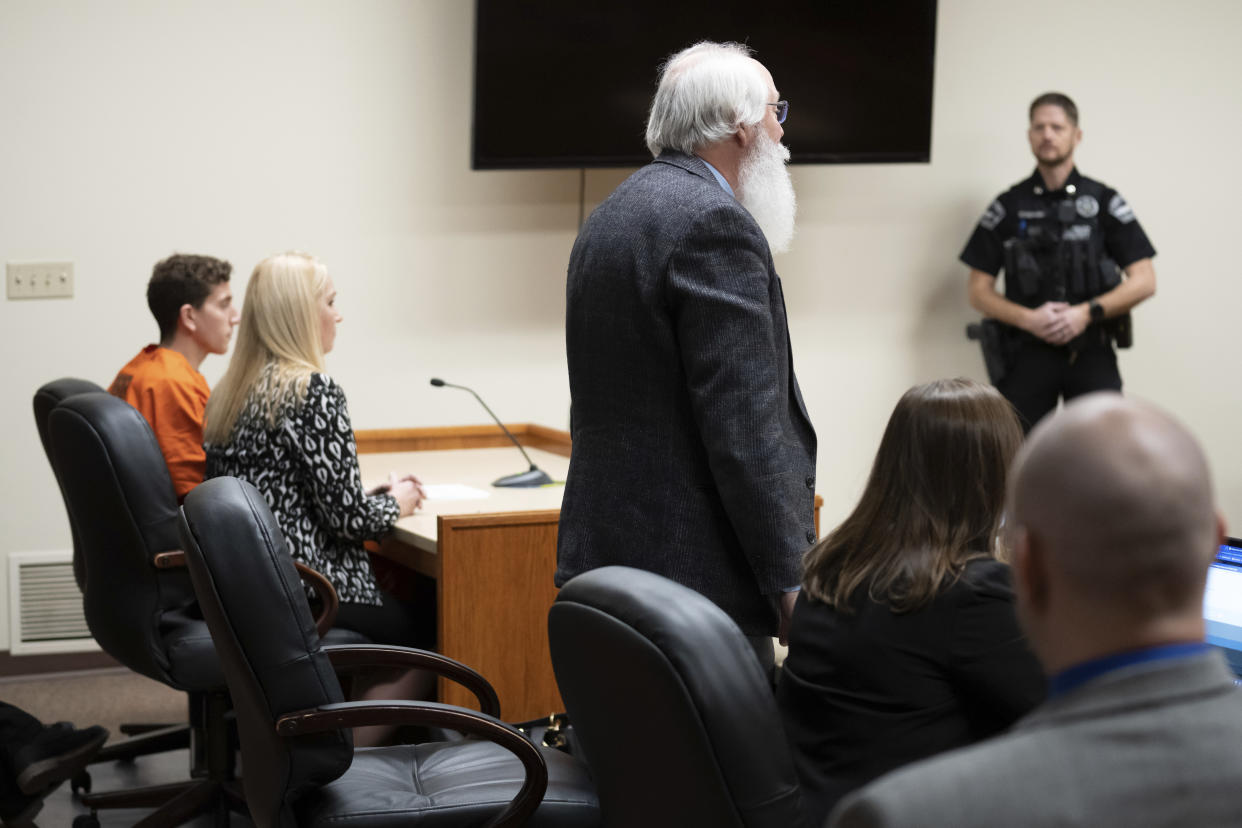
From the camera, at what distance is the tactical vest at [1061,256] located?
5.12 metres

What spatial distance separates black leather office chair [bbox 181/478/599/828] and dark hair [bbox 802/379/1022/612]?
645 millimetres

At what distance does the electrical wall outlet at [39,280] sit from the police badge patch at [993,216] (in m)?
3.29

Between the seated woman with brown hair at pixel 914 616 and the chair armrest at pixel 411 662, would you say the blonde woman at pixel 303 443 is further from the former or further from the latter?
the seated woman with brown hair at pixel 914 616

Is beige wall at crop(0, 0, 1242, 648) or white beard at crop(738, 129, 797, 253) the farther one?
beige wall at crop(0, 0, 1242, 648)

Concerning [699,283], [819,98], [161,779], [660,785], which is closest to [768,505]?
[699,283]

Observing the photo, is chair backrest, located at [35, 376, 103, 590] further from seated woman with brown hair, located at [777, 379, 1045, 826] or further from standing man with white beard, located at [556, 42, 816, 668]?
seated woman with brown hair, located at [777, 379, 1045, 826]

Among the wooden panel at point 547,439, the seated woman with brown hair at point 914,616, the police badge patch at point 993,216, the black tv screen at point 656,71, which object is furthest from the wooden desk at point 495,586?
the police badge patch at point 993,216

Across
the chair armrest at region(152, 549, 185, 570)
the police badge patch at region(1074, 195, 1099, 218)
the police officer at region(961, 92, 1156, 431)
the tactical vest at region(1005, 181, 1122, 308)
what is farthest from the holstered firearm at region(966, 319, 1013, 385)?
the chair armrest at region(152, 549, 185, 570)

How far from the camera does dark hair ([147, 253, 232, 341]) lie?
3.48 metres

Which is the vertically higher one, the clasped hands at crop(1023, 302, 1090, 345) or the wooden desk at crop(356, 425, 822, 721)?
the clasped hands at crop(1023, 302, 1090, 345)

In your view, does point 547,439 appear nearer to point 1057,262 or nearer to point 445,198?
point 445,198

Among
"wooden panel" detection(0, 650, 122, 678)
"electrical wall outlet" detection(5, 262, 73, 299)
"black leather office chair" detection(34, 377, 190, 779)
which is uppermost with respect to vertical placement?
"electrical wall outlet" detection(5, 262, 73, 299)

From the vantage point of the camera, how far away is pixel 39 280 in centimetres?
429

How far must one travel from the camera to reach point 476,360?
4.82m
